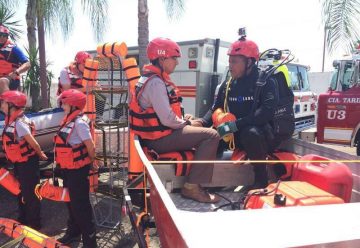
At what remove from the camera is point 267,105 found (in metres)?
3.50

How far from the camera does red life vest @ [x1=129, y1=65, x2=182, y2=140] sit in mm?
3344

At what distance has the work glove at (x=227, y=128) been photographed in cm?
352

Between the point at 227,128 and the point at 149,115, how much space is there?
30.2 inches

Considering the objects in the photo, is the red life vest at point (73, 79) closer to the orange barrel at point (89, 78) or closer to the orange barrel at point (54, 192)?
the orange barrel at point (89, 78)

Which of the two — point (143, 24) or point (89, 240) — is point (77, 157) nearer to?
point (89, 240)

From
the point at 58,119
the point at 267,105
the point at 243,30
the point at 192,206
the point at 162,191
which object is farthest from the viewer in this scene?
the point at 58,119

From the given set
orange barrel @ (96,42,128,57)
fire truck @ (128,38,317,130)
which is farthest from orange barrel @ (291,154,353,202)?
fire truck @ (128,38,317,130)

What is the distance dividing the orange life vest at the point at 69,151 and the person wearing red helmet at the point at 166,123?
2.09 ft

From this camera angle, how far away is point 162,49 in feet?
11.1

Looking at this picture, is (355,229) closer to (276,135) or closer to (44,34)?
(276,135)

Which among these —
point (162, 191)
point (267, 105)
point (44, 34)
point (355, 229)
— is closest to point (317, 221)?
point (355, 229)

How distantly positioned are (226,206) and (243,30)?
2031mm

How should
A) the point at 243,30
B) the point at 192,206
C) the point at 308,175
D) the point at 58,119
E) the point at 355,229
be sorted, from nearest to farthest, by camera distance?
the point at 355,229 < the point at 308,175 < the point at 192,206 < the point at 243,30 < the point at 58,119

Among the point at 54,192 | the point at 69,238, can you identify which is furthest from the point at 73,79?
the point at 69,238
